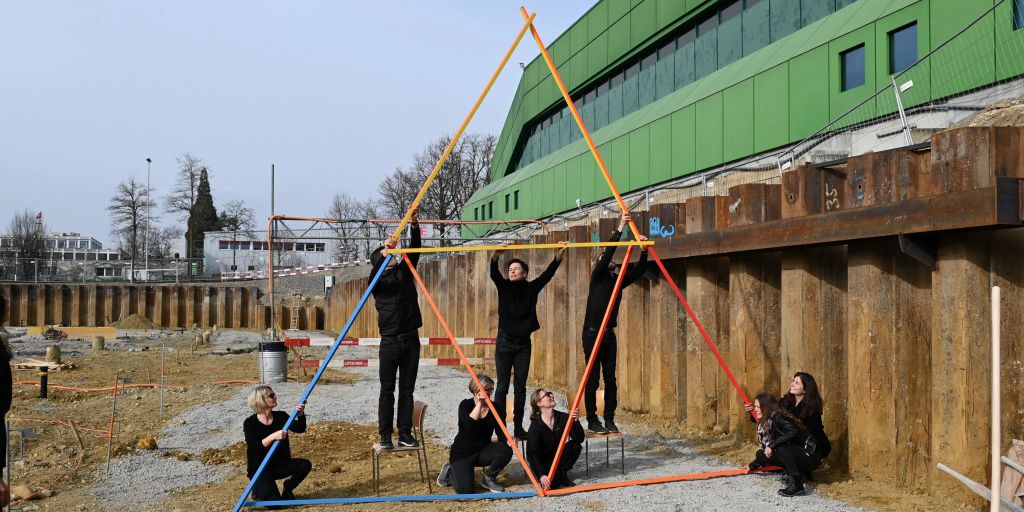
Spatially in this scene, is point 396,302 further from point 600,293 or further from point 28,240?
point 28,240

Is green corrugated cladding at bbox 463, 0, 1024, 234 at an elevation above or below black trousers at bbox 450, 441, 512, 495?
above

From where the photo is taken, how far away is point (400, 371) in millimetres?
8891

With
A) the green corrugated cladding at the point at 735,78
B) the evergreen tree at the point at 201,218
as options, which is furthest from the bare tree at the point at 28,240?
the green corrugated cladding at the point at 735,78

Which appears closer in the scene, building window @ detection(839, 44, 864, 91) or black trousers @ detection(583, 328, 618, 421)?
black trousers @ detection(583, 328, 618, 421)

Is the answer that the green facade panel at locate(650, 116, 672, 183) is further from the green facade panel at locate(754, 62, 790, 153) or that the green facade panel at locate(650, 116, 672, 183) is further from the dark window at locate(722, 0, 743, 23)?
the green facade panel at locate(754, 62, 790, 153)

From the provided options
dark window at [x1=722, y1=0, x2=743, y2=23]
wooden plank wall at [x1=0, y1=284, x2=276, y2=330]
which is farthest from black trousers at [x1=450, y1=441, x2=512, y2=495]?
wooden plank wall at [x1=0, y1=284, x2=276, y2=330]

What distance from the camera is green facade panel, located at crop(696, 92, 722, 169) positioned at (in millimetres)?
22281

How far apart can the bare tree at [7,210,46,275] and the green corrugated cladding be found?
40633 millimetres

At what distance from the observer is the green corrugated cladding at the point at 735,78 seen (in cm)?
1499

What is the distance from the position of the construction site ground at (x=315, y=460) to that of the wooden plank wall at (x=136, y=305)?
3261cm

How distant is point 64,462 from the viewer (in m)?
10.0

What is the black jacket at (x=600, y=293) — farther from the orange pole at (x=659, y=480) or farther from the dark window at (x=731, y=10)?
the dark window at (x=731, y=10)

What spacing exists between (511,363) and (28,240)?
75601 mm

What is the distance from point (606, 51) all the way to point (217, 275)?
39698 mm
